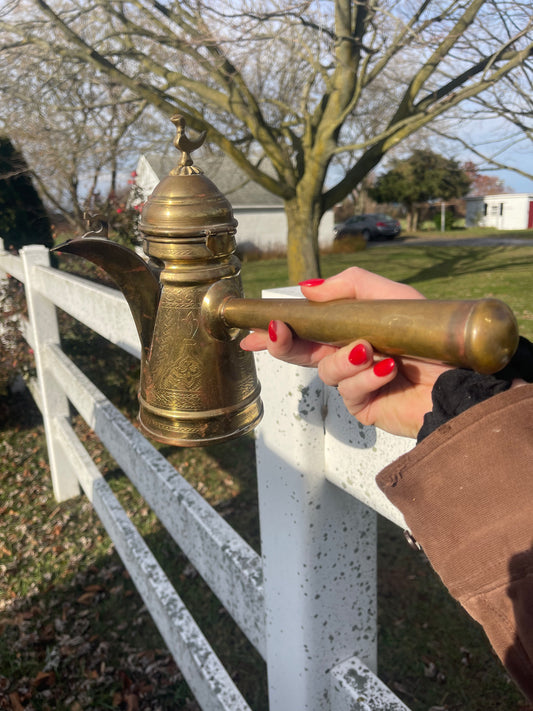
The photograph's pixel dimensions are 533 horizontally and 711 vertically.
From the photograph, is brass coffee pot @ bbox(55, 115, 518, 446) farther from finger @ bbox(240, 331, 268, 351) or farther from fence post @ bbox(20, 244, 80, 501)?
fence post @ bbox(20, 244, 80, 501)

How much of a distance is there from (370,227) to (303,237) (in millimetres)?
21359

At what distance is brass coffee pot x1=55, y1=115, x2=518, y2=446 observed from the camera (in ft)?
2.79

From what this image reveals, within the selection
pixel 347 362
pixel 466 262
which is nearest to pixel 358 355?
pixel 347 362

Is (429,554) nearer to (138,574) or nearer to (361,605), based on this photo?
(361,605)

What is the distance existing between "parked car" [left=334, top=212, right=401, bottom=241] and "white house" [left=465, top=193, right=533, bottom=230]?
86.4 ft

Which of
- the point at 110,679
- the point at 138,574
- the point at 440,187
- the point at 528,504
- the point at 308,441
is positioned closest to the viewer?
the point at 528,504

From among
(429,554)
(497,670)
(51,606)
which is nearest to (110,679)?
(51,606)

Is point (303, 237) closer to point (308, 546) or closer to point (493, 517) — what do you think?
point (308, 546)

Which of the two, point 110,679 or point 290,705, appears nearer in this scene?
point 290,705

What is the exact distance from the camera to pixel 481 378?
73 cm

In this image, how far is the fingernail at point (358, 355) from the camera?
667 millimetres

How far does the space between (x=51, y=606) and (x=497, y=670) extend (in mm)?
2703

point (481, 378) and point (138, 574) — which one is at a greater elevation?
point (481, 378)

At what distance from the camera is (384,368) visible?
759mm
